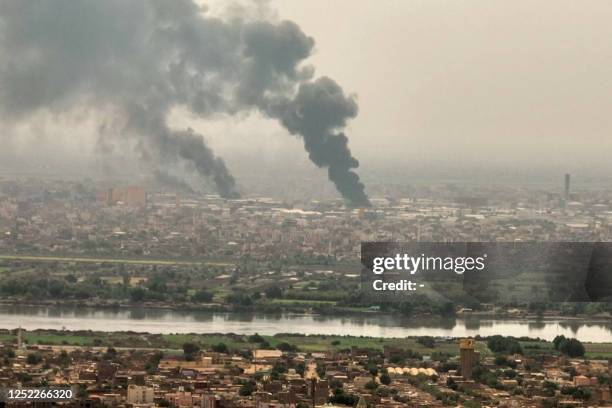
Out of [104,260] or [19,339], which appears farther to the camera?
[104,260]

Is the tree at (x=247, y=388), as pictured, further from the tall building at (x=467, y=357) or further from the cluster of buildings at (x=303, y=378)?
the tall building at (x=467, y=357)

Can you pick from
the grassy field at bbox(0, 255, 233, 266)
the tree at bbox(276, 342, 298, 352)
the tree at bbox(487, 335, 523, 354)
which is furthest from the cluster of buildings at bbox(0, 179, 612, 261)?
the tree at bbox(276, 342, 298, 352)

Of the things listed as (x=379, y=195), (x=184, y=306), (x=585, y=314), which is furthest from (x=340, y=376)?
(x=379, y=195)

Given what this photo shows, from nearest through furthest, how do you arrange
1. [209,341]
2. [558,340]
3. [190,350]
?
[190,350] < [209,341] < [558,340]

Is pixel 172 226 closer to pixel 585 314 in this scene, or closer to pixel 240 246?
pixel 240 246

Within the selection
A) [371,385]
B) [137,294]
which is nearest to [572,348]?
[371,385]

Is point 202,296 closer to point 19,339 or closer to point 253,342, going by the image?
point 253,342

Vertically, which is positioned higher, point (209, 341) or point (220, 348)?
point (209, 341)
